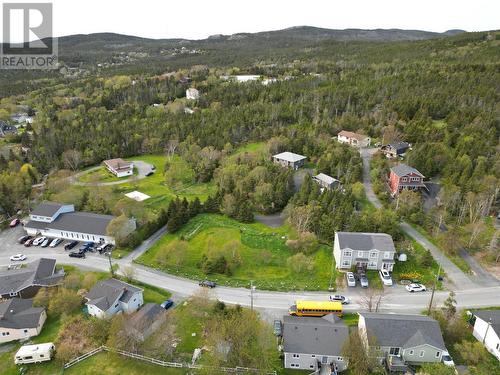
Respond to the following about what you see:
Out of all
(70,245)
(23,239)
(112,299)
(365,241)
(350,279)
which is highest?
(365,241)

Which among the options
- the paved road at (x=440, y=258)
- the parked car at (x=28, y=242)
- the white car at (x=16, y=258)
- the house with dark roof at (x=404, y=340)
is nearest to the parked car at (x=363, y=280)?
the house with dark roof at (x=404, y=340)

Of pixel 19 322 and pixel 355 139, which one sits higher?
pixel 355 139

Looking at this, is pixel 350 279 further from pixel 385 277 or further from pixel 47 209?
pixel 47 209

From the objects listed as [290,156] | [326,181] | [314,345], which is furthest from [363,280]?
[290,156]

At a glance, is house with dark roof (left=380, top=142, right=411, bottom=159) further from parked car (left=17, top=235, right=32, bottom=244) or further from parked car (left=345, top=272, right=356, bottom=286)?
parked car (left=17, top=235, right=32, bottom=244)

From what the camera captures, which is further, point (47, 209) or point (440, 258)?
point (47, 209)

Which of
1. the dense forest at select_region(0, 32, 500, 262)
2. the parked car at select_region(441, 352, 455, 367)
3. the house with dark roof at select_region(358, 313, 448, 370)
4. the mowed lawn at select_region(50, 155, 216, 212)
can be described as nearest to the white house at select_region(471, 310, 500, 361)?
the parked car at select_region(441, 352, 455, 367)

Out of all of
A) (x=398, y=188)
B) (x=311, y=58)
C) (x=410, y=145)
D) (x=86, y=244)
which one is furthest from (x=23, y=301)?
(x=311, y=58)
